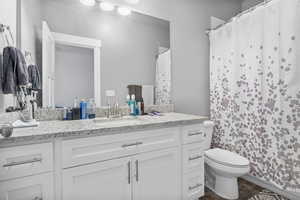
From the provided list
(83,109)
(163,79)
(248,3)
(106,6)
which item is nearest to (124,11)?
(106,6)

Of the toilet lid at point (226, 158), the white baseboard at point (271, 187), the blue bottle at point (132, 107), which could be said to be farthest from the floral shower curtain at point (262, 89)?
Result: the blue bottle at point (132, 107)

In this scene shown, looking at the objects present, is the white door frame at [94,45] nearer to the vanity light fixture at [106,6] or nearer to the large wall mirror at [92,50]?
the large wall mirror at [92,50]

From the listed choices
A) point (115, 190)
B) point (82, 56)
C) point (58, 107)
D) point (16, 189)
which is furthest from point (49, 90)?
point (115, 190)

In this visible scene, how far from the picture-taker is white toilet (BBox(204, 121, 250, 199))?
4.83 ft

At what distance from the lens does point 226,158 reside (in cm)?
160

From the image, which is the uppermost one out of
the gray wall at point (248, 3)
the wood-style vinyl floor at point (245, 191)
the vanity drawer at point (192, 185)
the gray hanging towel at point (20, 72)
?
the gray wall at point (248, 3)

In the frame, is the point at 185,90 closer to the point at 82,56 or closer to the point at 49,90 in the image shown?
the point at 82,56

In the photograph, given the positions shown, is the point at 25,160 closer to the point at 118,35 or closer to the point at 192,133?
the point at 192,133

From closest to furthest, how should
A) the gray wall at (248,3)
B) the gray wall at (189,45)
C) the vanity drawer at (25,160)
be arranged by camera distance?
the vanity drawer at (25,160) < the gray wall at (189,45) < the gray wall at (248,3)

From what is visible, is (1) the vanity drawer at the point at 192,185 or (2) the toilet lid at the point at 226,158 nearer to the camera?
(1) the vanity drawer at the point at 192,185

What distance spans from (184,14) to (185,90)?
1.01 m

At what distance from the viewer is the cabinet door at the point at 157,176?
117 cm

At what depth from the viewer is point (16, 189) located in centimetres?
83

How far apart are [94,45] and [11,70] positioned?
788 millimetres
